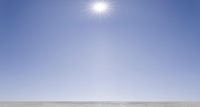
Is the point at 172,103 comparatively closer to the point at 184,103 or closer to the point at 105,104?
the point at 184,103

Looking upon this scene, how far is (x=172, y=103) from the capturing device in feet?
63.1

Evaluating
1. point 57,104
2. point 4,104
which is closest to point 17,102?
point 4,104

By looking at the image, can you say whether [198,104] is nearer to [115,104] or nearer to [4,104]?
[115,104]

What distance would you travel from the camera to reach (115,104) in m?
18.8

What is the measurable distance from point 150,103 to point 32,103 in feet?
22.2

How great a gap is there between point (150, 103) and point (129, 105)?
1.22 metres

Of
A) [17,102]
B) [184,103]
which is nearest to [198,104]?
[184,103]

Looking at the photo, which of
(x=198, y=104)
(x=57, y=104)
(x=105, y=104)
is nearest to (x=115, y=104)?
(x=105, y=104)

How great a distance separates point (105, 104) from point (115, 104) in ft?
1.89

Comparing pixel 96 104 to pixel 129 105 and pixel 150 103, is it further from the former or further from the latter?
pixel 150 103

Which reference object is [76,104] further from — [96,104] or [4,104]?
[4,104]

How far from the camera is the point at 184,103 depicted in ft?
62.8

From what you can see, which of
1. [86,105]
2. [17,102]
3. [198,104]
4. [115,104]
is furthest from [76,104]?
[198,104]

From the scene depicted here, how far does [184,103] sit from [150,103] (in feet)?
6.63
